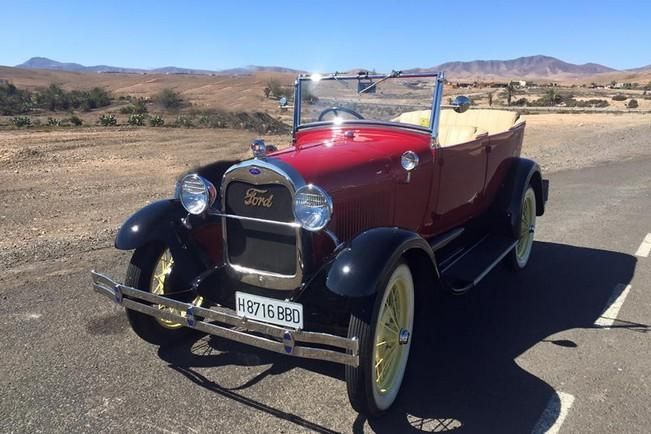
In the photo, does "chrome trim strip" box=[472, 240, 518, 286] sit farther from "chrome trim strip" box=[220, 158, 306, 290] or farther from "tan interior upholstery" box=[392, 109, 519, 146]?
"chrome trim strip" box=[220, 158, 306, 290]

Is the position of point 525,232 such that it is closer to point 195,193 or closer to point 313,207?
point 313,207

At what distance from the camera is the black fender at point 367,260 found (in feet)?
9.10

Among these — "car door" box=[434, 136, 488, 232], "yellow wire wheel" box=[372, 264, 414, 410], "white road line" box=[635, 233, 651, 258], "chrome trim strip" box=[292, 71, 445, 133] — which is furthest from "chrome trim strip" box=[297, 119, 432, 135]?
"white road line" box=[635, 233, 651, 258]

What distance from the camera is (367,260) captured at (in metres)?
2.87

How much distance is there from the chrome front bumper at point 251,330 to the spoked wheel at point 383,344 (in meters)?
0.14

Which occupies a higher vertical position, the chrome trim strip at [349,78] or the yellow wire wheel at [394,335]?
the chrome trim strip at [349,78]

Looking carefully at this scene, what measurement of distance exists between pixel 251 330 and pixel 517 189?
11.3 ft

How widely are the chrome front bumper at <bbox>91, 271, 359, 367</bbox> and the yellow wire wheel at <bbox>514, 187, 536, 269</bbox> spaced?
129 inches

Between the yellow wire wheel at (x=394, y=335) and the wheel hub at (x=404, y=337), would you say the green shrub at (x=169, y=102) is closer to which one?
the yellow wire wheel at (x=394, y=335)

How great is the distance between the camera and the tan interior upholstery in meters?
5.73

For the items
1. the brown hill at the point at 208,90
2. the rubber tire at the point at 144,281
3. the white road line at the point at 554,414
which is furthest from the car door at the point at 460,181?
the brown hill at the point at 208,90

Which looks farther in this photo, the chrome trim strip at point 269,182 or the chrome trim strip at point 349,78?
the chrome trim strip at point 349,78

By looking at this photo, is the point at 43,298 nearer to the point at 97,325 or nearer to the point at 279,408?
the point at 97,325

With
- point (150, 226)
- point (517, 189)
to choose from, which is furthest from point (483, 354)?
point (150, 226)
